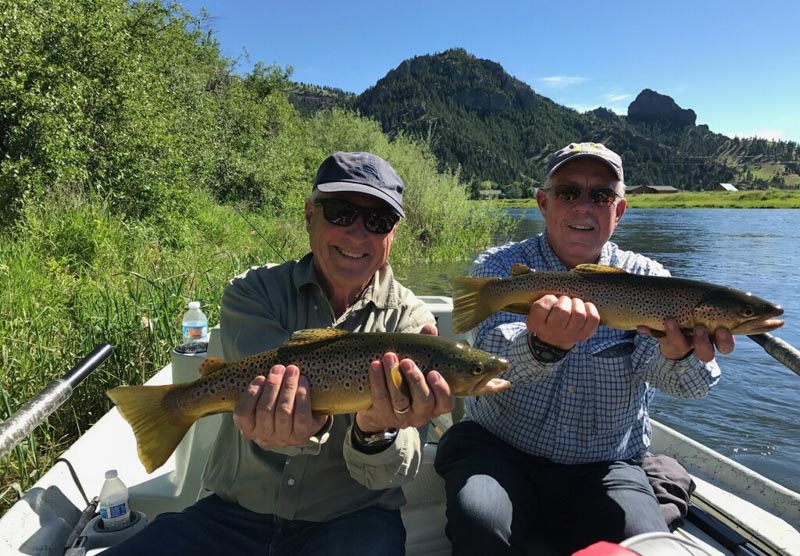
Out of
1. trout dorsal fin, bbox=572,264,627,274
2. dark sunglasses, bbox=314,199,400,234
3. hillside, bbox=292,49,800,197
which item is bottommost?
trout dorsal fin, bbox=572,264,627,274

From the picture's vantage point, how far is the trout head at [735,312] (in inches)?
109

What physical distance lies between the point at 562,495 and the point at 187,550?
72.0 inches

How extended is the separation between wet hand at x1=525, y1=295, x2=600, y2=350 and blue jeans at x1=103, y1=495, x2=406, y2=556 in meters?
1.12

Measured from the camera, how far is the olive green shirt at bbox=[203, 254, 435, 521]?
7.66ft

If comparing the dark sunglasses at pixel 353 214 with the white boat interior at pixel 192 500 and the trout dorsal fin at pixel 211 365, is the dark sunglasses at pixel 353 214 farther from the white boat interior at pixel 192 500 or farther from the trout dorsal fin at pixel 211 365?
the white boat interior at pixel 192 500

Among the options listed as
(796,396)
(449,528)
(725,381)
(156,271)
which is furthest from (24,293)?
(796,396)

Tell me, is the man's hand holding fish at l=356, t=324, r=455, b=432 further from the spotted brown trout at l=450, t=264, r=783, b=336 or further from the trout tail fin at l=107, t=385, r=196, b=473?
the trout tail fin at l=107, t=385, r=196, b=473

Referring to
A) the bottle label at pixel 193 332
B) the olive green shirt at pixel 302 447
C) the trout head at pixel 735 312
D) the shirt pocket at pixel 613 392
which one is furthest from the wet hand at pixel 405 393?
the bottle label at pixel 193 332

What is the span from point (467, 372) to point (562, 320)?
0.56m

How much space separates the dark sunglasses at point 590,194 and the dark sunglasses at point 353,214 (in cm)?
112

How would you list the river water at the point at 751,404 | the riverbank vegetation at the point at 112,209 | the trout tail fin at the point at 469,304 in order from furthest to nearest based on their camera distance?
the river water at the point at 751,404, the riverbank vegetation at the point at 112,209, the trout tail fin at the point at 469,304

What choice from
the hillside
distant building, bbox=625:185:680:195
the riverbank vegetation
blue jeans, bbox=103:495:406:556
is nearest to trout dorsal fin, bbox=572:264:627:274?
blue jeans, bbox=103:495:406:556

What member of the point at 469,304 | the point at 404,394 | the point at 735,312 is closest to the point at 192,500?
the point at 404,394

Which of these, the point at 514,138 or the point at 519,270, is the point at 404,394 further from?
the point at 514,138
